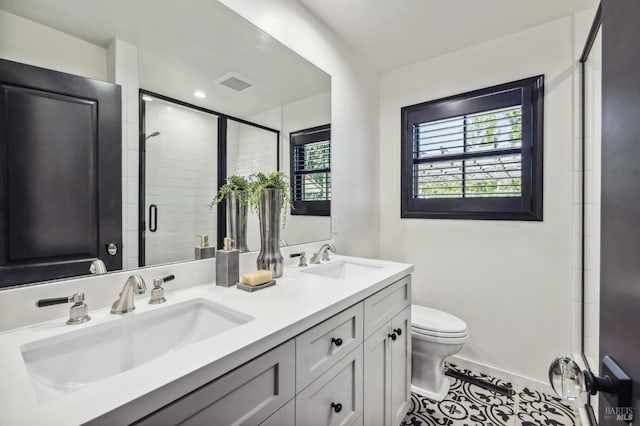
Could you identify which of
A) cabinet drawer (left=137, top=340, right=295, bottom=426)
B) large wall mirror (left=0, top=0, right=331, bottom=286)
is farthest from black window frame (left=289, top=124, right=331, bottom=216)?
cabinet drawer (left=137, top=340, right=295, bottom=426)

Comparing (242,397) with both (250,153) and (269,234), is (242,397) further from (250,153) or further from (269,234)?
(250,153)

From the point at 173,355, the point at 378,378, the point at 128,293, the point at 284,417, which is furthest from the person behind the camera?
the point at 378,378

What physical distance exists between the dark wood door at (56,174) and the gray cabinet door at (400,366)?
1226mm

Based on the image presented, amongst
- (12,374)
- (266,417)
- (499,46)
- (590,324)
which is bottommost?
(590,324)

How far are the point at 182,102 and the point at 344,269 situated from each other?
124 centimetres

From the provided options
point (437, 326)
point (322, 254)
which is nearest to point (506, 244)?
point (437, 326)

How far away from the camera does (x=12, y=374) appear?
0.55 m

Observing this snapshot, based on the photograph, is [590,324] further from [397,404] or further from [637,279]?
[637,279]

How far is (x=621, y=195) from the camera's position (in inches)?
19.3

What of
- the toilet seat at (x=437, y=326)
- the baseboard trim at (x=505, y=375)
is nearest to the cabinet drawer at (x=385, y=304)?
the toilet seat at (x=437, y=326)

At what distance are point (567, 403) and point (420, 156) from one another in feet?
6.26

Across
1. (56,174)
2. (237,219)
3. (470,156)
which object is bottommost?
(237,219)

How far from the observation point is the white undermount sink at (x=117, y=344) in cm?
66

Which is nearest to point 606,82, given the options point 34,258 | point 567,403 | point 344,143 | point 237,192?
point 237,192
